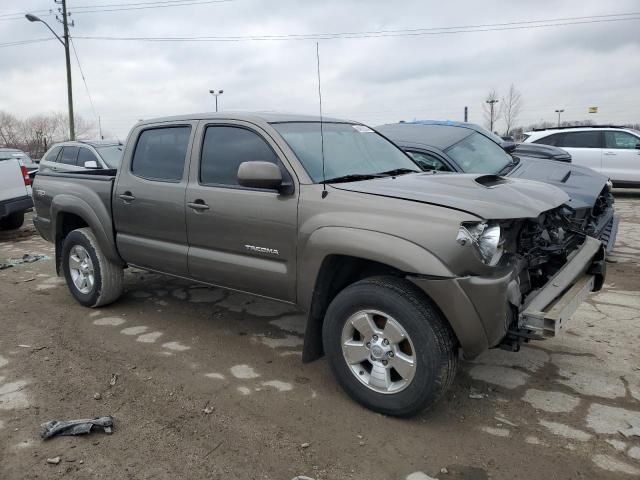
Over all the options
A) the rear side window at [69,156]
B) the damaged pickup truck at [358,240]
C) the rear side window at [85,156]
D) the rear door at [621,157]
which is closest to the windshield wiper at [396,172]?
the damaged pickup truck at [358,240]

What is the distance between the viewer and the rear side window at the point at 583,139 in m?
12.7

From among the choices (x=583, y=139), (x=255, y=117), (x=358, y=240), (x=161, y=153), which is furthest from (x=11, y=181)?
(x=583, y=139)

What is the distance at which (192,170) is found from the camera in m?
4.09

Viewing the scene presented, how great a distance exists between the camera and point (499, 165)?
645 centimetres

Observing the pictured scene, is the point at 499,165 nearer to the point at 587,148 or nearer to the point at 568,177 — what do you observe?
the point at 568,177

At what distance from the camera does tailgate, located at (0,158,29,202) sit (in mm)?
9000

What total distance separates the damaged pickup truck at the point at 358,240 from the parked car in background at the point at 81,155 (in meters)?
6.40

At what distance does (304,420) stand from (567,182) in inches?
165

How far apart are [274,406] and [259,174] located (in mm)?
1466

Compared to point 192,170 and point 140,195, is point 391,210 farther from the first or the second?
point 140,195

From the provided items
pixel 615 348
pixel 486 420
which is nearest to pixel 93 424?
pixel 486 420

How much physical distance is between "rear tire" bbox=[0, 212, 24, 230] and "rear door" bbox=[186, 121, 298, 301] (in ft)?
24.7

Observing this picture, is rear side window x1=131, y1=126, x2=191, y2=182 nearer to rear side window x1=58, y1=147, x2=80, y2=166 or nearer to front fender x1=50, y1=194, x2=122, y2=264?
front fender x1=50, y1=194, x2=122, y2=264

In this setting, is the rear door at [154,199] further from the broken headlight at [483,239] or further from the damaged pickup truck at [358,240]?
the broken headlight at [483,239]
